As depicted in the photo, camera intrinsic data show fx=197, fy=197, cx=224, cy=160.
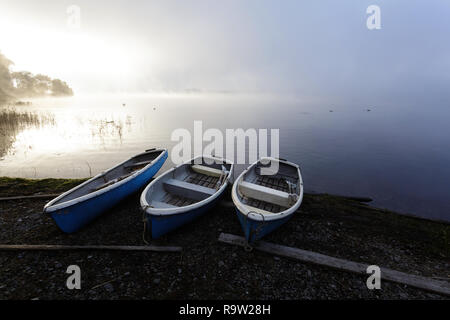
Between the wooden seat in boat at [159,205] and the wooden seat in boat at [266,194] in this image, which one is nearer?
the wooden seat in boat at [159,205]

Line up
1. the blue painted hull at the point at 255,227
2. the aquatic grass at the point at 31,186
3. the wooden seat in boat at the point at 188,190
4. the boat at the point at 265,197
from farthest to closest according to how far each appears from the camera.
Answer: the aquatic grass at the point at 31,186 < the wooden seat in boat at the point at 188,190 < the boat at the point at 265,197 < the blue painted hull at the point at 255,227

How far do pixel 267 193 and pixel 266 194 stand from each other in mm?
61

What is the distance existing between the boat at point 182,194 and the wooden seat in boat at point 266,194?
85 cm

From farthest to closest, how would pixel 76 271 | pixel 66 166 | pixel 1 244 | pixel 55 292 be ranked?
pixel 66 166 < pixel 1 244 < pixel 76 271 < pixel 55 292

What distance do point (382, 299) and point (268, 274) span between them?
2.78 meters

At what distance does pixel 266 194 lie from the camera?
7660 millimetres

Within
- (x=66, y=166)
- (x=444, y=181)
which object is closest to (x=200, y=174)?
(x=66, y=166)

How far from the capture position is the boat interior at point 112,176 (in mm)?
7039

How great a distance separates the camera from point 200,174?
10.1 m

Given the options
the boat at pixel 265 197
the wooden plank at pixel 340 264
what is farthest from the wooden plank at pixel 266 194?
the wooden plank at pixel 340 264

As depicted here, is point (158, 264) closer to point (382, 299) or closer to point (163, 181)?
point (163, 181)

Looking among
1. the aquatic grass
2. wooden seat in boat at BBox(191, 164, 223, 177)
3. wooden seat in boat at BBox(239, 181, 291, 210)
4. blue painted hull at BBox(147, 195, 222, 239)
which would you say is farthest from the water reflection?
wooden seat in boat at BBox(239, 181, 291, 210)

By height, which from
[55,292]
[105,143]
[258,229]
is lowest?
[55,292]

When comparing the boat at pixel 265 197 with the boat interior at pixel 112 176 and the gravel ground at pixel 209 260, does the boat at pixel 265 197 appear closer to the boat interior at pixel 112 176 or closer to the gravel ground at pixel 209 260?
the gravel ground at pixel 209 260
